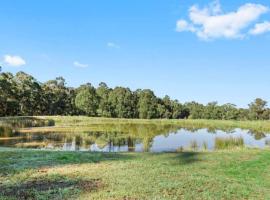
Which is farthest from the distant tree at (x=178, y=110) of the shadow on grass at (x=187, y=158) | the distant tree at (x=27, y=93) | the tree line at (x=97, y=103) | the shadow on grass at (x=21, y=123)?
the shadow on grass at (x=187, y=158)

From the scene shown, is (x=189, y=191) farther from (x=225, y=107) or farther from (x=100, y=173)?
(x=225, y=107)

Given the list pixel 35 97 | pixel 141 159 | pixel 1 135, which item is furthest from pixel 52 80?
pixel 141 159

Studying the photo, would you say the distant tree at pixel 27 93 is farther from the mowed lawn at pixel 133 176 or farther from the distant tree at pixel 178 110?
the mowed lawn at pixel 133 176

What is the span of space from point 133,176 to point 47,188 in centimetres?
244

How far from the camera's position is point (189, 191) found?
8969 mm

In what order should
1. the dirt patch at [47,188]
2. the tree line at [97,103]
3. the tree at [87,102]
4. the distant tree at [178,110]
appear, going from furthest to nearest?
the distant tree at [178,110]
the tree at [87,102]
the tree line at [97,103]
the dirt patch at [47,188]

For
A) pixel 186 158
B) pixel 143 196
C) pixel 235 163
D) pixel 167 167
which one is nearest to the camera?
pixel 143 196

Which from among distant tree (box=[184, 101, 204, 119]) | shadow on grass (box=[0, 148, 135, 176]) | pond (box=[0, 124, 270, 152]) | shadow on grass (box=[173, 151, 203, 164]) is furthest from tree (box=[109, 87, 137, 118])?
shadow on grass (box=[0, 148, 135, 176])

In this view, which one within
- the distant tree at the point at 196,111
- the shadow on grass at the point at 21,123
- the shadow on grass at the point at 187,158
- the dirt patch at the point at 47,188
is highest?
the distant tree at the point at 196,111

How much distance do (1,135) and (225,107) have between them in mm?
73328

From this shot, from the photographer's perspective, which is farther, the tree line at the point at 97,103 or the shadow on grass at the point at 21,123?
the tree line at the point at 97,103

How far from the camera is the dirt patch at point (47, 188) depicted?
8617mm

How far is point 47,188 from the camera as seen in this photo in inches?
362

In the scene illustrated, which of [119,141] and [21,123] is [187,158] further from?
[21,123]
